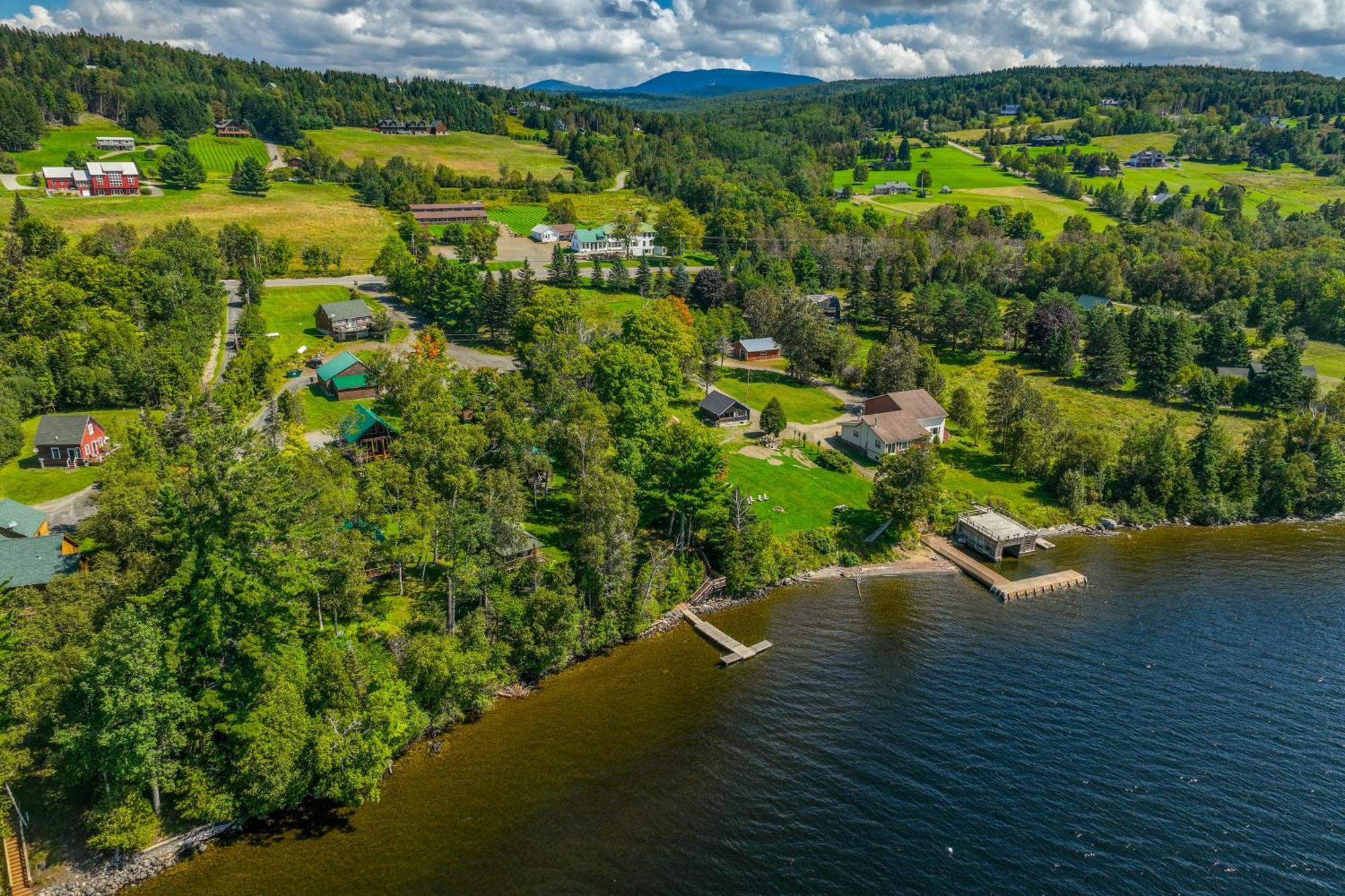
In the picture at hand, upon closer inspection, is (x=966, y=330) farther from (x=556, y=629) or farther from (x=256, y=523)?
(x=256, y=523)

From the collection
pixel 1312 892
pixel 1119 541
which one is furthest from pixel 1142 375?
pixel 1312 892

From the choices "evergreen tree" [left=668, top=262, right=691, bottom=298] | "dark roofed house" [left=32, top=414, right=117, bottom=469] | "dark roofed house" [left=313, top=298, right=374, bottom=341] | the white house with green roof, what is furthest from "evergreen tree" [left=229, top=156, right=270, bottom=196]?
"dark roofed house" [left=32, top=414, right=117, bottom=469]

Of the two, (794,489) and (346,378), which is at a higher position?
(346,378)

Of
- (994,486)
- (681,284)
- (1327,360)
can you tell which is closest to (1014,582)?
(994,486)

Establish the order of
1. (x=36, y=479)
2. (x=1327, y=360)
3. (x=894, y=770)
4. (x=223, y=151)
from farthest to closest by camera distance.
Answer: (x=223, y=151)
(x=1327, y=360)
(x=36, y=479)
(x=894, y=770)

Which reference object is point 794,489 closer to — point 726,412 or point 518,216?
point 726,412

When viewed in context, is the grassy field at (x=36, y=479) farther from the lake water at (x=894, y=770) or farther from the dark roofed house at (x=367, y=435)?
the lake water at (x=894, y=770)
